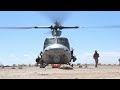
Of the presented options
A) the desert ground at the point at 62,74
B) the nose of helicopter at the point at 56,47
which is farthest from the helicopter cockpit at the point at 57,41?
the desert ground at the point at 62,74

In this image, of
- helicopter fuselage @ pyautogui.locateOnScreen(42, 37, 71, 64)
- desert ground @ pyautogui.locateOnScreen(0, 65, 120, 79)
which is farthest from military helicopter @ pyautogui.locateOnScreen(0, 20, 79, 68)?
desert ground @ pyautogui.locateOnScreen(0, 65, 120, 79)

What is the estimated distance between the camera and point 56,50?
28.9 m

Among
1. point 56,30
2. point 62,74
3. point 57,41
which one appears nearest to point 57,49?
point 57,41

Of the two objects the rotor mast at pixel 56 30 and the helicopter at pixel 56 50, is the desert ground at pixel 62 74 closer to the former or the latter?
the helicopter at pixel 56 50

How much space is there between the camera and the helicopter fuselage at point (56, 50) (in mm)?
29102

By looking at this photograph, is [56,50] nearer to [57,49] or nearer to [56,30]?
[57,49]
